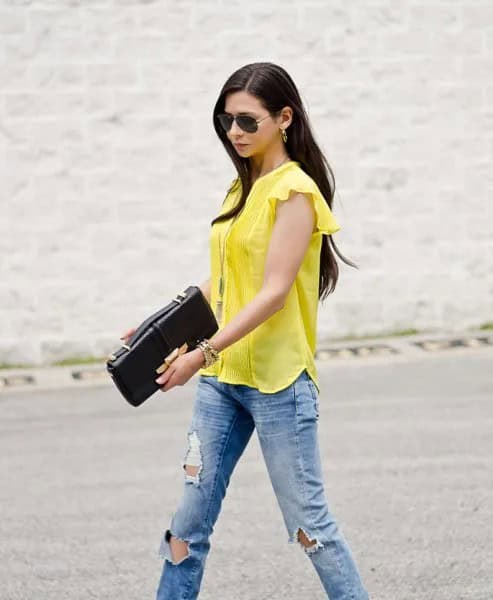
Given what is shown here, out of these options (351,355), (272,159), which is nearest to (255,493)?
(272,159)

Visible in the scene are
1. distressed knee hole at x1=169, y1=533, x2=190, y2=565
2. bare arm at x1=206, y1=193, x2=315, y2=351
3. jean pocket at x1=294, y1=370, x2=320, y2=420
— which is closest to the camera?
bare arm at x1=206, y1=193, x2=315, y2=351

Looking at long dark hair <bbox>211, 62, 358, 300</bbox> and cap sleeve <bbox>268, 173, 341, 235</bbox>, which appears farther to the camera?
long dark hair <bbox>211, 62, 358, 300</bbox>

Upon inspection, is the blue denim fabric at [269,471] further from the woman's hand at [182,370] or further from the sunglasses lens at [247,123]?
the sunglasses lens at [247,123]

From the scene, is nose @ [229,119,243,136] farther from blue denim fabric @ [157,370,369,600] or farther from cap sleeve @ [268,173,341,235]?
blue denim fabric @ [157,370,369,600]

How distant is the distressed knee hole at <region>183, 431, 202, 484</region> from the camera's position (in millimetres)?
3852

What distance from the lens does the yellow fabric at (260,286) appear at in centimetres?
373

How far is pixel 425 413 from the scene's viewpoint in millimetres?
7758

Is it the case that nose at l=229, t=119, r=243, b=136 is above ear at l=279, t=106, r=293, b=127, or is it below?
below

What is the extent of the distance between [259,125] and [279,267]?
415mm

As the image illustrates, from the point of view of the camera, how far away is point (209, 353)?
368 centimetres

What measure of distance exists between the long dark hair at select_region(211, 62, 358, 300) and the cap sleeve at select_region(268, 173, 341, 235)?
0.09 m

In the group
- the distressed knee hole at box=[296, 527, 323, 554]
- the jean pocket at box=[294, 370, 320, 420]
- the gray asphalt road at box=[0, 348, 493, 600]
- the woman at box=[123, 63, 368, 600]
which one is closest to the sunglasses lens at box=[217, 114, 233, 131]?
the woman at box=[123, 63, 368, 600]

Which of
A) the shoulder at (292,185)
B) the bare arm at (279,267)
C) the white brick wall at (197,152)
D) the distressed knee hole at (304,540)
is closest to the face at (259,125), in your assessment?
the shoulder at (292,185)

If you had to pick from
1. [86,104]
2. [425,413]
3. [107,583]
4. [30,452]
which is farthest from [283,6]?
[107,583]
